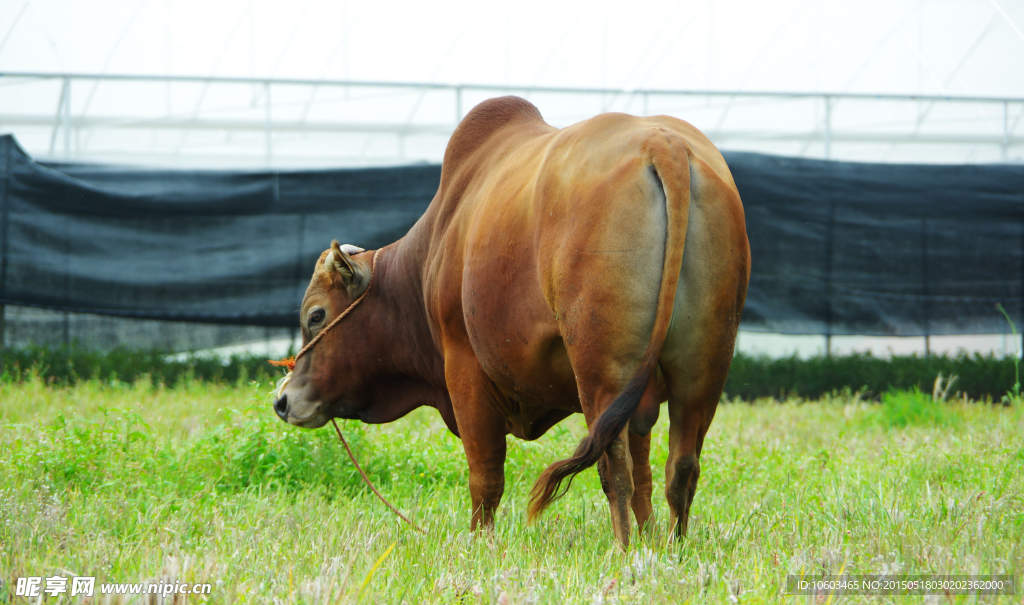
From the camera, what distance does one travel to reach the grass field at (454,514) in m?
2.12

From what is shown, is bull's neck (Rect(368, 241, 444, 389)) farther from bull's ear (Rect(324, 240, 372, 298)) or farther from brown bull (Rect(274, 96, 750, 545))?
brown bull (Rect(274, 96, 750, 545))

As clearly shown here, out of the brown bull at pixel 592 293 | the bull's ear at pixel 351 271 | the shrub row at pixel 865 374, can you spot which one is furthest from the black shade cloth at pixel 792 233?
the brown bull at pixel 592 293

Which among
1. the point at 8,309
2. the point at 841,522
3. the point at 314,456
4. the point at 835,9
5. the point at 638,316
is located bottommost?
the point at 8,309

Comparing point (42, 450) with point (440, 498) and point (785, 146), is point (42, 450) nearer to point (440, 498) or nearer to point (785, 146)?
point (440, 498)

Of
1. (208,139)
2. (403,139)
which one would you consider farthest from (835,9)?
(208,139)

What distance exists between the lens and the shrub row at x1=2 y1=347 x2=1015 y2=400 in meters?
6.95

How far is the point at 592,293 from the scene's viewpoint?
7.38ft

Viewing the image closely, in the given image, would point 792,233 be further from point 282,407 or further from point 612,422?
point 612,422

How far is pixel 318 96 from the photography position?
1446 centimetres

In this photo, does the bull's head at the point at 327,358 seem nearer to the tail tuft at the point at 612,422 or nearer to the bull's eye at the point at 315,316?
the bull's eye at the point at 315,316

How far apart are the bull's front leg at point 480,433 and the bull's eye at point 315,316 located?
94 centimetres

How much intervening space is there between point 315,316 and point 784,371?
5.01 metres

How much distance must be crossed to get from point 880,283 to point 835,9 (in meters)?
10.6

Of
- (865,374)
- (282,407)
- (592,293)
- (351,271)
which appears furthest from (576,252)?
(865,374)
